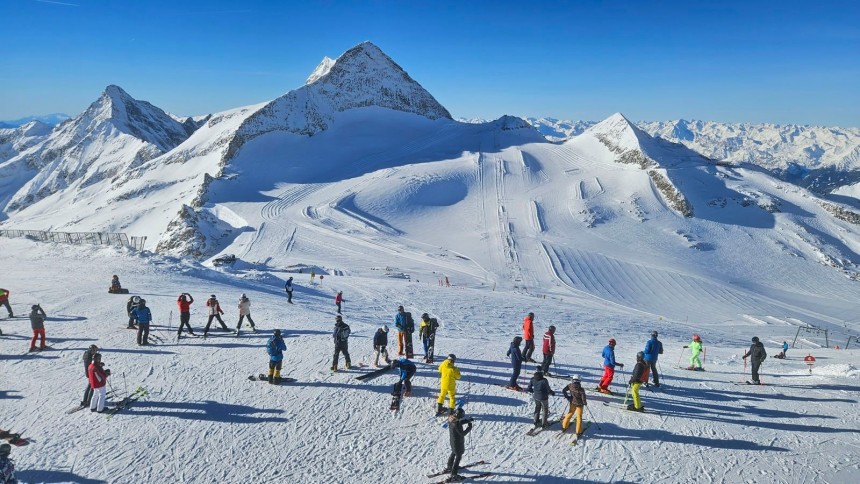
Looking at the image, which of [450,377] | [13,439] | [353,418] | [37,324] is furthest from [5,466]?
[37,324]

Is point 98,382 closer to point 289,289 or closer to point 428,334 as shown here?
point 428,334

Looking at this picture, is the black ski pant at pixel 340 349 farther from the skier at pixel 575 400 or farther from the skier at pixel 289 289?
the skier at pixel 289 289

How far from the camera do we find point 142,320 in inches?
625

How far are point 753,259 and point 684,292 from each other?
1501cm

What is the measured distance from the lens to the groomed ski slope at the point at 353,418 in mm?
10414

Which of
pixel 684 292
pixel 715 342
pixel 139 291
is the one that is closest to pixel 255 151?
pixel 139 291

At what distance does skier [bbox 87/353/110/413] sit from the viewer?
1152 cm

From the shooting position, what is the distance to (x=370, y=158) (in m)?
79.8

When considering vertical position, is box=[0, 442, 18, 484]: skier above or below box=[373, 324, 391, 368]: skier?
below

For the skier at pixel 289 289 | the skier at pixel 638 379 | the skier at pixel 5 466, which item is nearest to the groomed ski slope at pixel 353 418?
the skier at pixel 638 379

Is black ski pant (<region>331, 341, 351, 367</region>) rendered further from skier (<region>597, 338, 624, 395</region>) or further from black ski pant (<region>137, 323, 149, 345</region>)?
skier (<region>597, 338, 624, 395</region>)

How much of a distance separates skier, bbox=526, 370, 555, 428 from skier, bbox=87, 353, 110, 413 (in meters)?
10.1

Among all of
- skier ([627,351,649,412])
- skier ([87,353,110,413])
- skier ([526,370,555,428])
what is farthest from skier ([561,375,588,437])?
skier ([87,353,110,413])

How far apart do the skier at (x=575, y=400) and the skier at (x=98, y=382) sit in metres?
10.9
